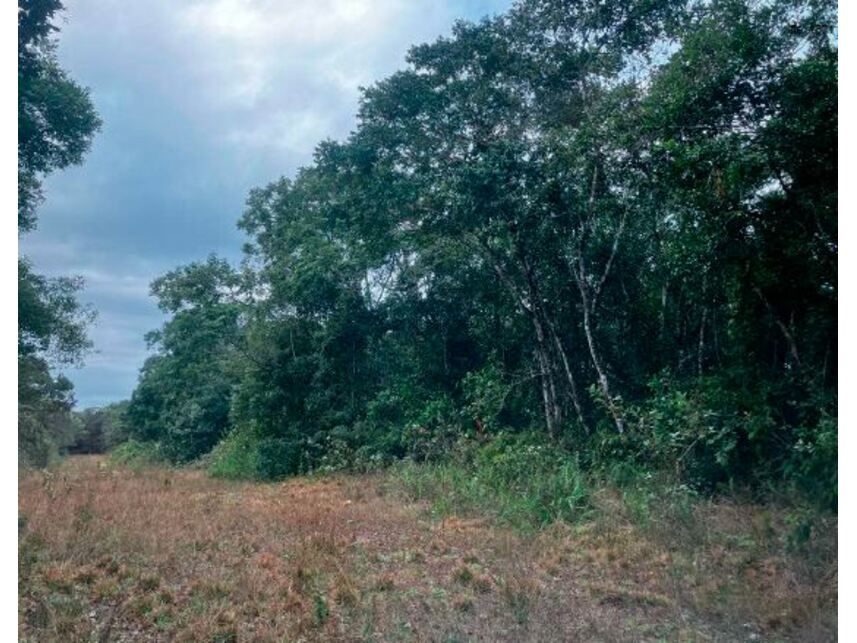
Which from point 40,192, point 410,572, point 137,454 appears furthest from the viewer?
point 137,454

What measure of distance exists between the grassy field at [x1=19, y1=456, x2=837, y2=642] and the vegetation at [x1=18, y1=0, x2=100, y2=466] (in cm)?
62

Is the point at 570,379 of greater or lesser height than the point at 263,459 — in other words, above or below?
above

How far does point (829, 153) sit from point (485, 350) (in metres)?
2.91

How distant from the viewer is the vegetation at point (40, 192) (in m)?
4.31

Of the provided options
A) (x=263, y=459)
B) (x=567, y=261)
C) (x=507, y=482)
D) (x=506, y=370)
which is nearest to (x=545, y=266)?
(x=567, y=261)

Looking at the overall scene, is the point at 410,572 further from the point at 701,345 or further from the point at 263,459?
the point at 701,345

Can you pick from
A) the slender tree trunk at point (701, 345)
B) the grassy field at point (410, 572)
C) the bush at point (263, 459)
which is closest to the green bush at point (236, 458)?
the bush at point (263, 459)

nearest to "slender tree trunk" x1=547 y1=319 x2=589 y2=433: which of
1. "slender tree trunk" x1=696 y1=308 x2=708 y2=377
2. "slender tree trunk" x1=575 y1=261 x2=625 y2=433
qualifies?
"slender tree trunk" x1=575 y1=261 x2=625 y2=433

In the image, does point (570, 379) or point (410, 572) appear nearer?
point (410, 572)

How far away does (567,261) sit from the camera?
6281 mm

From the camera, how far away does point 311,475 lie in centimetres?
598

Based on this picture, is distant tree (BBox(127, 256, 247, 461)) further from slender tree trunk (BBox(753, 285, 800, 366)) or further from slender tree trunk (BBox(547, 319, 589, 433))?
slender tree trunk (BBox(753, 285, 800, 366))

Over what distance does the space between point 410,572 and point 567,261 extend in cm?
352

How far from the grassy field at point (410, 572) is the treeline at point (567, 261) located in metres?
0.70
